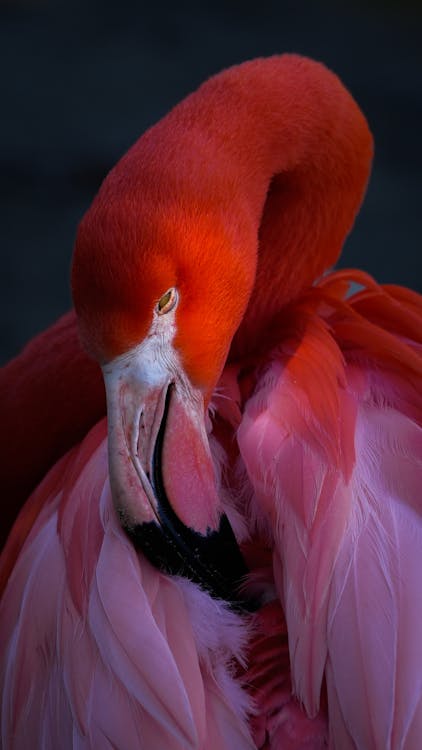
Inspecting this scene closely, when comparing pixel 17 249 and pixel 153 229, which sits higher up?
pixel 153 229

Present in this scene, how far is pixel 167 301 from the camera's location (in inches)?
60.7

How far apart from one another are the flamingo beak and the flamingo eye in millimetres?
65

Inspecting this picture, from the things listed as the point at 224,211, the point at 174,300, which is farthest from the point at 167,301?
the point at 224,211

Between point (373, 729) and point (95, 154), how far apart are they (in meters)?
3.00

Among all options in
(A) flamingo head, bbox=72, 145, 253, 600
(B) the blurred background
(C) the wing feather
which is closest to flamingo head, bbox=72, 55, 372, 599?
(A) flamingo head, bbox=72, 145, 253, 600

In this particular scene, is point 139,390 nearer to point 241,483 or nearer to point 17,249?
point 241,483

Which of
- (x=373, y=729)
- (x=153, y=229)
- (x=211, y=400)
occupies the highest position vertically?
(x=153, y=229)

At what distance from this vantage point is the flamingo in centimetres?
138

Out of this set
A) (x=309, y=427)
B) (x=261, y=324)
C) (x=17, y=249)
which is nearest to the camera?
(x=309, y=427)

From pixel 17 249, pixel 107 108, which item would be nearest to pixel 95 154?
pixel 107 108

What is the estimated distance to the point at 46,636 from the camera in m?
1.50

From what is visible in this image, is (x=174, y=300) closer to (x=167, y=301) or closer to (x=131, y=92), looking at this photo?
(x=167, y=301)

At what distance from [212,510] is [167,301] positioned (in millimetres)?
303

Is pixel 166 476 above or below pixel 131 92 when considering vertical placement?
below
